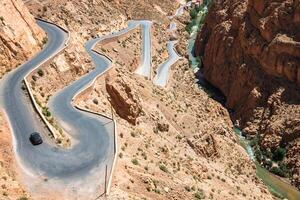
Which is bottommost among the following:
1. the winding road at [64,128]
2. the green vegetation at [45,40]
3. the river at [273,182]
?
the river at [273,182]

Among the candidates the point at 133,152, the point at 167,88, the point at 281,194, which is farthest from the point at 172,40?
the point at 133,152

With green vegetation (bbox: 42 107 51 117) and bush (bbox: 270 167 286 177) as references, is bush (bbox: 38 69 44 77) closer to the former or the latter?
green vegetation (bbox: 42 107 51 117)

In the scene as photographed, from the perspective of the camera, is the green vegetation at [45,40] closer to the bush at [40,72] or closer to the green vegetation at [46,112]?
the bush at [40,72]

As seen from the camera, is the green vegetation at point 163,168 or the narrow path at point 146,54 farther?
the narrow path at point 146,54

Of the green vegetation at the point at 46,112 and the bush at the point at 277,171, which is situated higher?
the green vegetation at the point at 46,112

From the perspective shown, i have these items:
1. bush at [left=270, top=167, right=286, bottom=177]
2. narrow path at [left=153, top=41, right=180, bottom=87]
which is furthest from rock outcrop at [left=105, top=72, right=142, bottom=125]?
bush at [left=270, top=167, right=286, bottom=177]

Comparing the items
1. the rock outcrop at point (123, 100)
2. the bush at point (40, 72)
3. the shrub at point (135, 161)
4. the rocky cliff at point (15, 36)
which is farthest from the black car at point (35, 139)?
the rock outcrop at point (123, 100)

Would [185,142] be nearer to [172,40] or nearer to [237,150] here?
[237,150]
